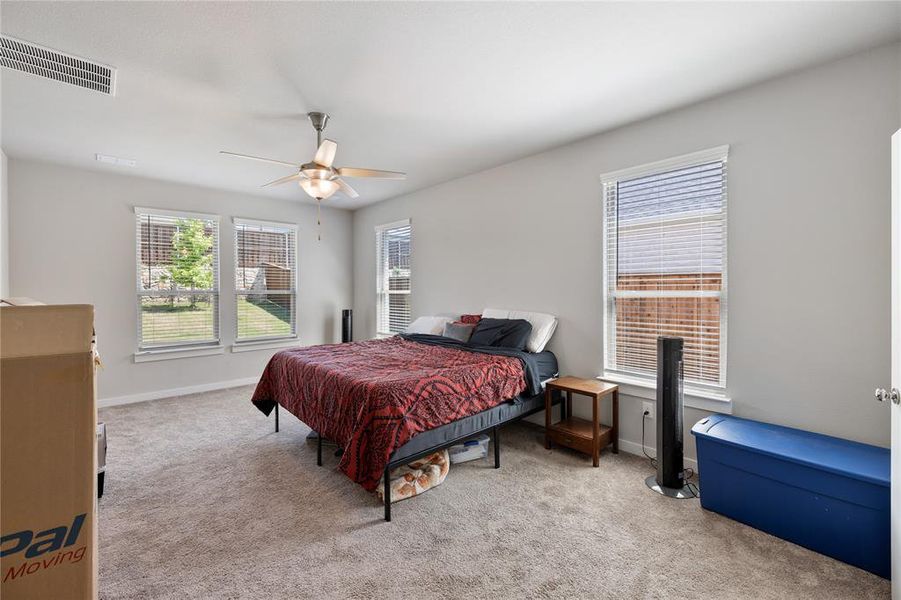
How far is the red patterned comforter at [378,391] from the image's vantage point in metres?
2.25

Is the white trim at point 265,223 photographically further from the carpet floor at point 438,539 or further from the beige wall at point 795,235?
the beige wall at point 795,235

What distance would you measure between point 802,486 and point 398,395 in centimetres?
215

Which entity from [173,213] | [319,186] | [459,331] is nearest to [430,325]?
[459,331]

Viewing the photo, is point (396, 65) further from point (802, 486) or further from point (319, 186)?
point (802, 486)

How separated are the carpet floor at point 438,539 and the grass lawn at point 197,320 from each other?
84.0 inches

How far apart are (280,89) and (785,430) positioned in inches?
150

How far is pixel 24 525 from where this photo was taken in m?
0.70

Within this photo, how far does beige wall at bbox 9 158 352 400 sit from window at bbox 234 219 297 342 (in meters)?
0.13

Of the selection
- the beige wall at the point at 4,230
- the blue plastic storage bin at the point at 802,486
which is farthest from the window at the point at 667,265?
the beige wall at the point at 4,230

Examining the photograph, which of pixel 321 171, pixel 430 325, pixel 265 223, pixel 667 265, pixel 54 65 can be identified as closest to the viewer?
pixel 54 65

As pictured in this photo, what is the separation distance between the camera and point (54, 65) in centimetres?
224

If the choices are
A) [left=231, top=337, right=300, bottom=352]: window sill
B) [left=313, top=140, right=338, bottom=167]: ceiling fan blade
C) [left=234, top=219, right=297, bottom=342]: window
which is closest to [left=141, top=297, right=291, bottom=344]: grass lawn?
[left=234, top=219, right=297, bottom=342]: window

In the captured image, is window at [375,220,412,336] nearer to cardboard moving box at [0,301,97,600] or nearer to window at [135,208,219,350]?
window at [135,208,219,350]

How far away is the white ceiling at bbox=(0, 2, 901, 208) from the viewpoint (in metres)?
1.92
